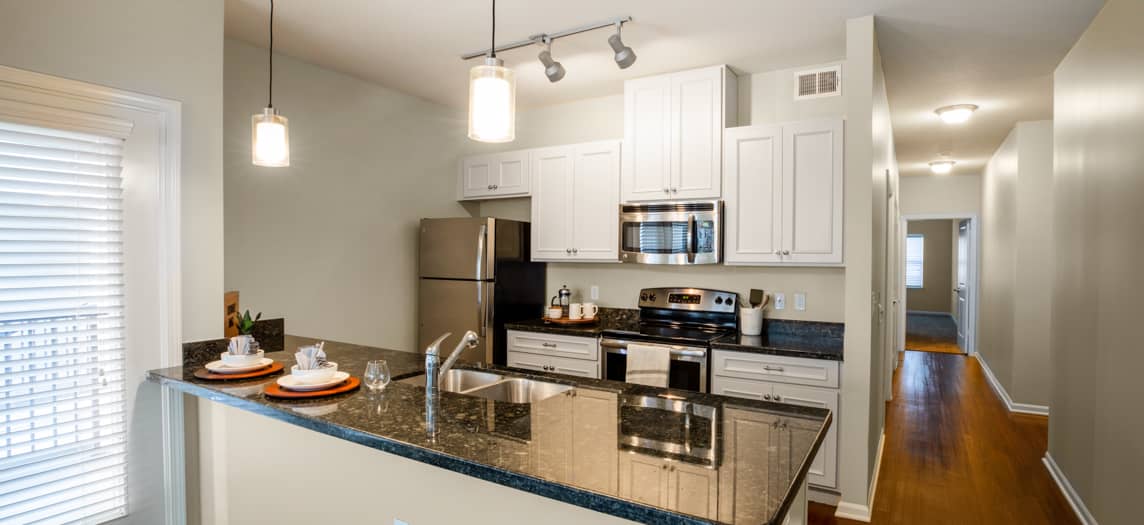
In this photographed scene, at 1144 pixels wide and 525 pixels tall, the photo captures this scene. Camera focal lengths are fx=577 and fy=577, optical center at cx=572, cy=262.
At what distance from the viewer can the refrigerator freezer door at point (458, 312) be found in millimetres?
4160

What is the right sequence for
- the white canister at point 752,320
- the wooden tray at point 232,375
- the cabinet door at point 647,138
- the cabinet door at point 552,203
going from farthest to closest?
the cabinet door at point 552,203
the cabinet door at point 647,138
the white canister at point 752,320
the wooden tray at point 232,375

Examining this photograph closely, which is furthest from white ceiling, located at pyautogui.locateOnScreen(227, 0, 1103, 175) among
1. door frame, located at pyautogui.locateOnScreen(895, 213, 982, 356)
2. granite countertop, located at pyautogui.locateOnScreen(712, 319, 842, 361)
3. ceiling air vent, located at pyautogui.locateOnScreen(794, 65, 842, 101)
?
door frame, located at pyautogui.locateOnScreen(895, 213, 982, 356)

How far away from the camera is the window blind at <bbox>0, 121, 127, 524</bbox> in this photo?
1952mm

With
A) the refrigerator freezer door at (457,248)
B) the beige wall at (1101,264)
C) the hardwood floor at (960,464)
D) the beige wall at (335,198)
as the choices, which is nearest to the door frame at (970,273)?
the hardwood floor at (960,464)

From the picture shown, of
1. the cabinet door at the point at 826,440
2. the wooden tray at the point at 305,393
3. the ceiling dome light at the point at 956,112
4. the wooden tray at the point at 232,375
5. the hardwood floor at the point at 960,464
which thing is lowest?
the hardwood floor at the point at 960,464

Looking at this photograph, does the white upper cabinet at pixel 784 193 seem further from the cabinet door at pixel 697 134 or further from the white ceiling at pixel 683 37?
the white ceiling at pixel 683 37

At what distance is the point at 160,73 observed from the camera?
2.34 meters

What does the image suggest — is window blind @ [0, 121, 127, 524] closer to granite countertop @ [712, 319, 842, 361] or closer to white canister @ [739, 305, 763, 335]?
granite countertop @ [712, 319, 842, 361]

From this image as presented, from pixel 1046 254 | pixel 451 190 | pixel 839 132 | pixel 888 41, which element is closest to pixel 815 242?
pixel 839 132

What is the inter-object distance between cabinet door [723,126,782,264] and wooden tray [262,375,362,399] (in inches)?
97.4

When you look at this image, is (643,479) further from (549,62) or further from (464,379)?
(549,62)

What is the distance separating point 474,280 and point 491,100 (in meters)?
2.58

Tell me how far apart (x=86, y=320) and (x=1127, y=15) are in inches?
174

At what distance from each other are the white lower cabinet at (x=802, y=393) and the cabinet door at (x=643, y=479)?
2.01 m
